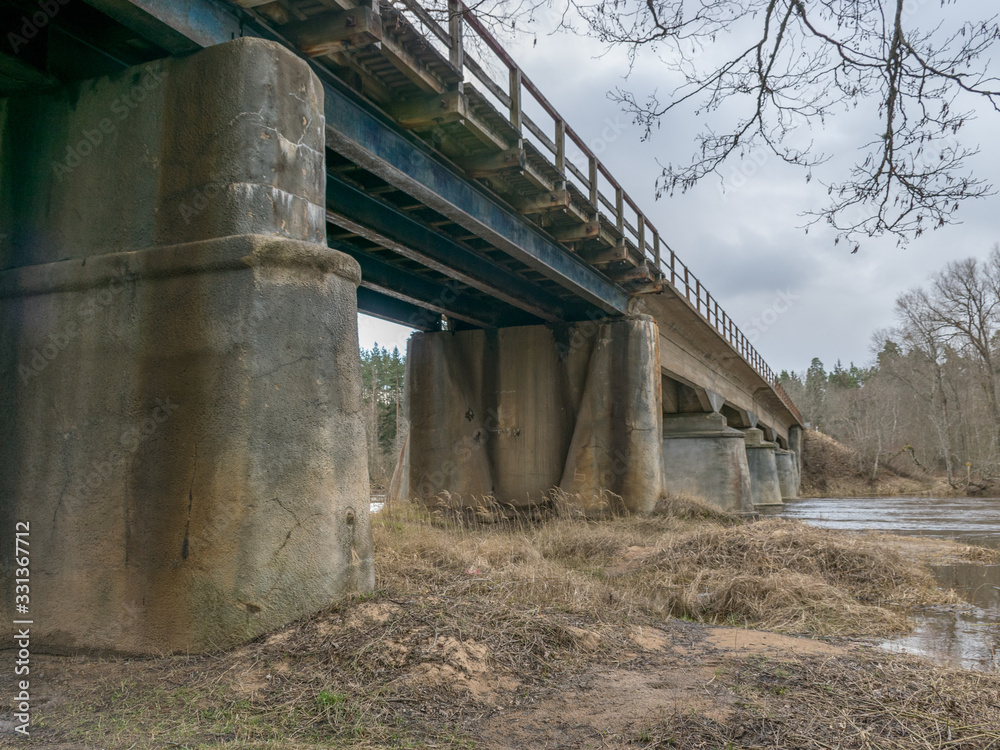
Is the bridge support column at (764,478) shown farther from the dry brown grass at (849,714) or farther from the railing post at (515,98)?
the dry brown grass at (849,714)

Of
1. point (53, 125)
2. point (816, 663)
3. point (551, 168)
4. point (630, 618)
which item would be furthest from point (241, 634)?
point (551, 168)

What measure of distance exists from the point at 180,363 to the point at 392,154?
473 cm

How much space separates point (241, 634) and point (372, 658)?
883 mm

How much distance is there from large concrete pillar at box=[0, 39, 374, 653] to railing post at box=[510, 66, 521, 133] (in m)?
4.33

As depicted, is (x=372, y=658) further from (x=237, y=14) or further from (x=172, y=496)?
(x=237, y=14)

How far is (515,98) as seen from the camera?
1020 cm

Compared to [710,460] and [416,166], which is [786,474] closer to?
[710,460]

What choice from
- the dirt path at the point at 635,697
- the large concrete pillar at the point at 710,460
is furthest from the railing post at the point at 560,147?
the large concrete pillar at the point at 710,460

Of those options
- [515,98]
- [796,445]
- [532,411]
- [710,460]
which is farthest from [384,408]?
[515,98]

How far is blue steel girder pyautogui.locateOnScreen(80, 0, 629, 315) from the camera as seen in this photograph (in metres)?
5.79

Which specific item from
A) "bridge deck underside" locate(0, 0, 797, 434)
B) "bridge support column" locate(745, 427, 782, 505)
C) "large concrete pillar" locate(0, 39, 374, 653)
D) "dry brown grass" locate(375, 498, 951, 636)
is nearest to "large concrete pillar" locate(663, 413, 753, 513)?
"bridge deck underside" locate(0, 0, 797, 434)

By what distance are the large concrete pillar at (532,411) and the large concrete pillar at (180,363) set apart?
1080 cm

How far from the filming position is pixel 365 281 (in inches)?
528

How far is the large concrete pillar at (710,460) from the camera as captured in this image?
26.7 m
